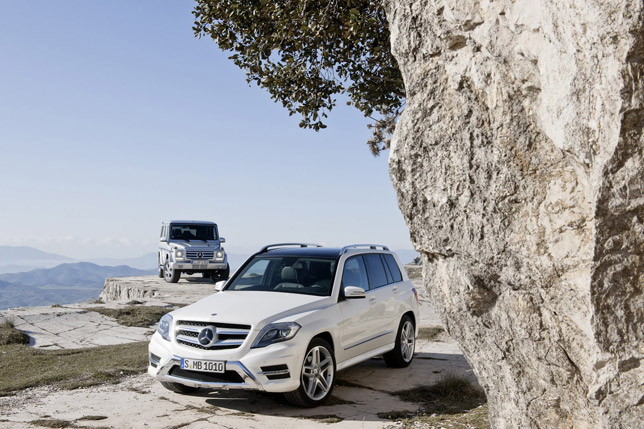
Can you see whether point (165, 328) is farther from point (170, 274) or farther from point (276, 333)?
point (170, 274)

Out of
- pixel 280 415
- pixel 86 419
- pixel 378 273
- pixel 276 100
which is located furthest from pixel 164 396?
pixel 276 100

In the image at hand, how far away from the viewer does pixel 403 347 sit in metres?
8.61

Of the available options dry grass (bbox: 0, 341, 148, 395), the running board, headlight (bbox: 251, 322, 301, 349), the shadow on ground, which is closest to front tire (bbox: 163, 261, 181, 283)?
dry grass (bbox: 0, 341, 148, 395)

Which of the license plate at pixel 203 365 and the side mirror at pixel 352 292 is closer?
the license plate at pixel 203 365

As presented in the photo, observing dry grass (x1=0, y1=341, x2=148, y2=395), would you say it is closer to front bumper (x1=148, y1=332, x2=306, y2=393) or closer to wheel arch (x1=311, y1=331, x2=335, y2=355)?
front bumper (x1=148, y1=332, x2=306, y2=393)

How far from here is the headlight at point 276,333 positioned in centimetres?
620

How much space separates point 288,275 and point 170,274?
52.0 feet

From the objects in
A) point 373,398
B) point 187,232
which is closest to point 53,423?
point 373,398

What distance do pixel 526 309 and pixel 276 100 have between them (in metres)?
6.68

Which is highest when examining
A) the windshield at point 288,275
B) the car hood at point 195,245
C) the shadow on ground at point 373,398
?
the car hood at point 195,245

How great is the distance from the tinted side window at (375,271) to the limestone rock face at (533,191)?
142 inches

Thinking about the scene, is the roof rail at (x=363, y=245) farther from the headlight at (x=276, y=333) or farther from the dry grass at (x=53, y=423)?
the dry grass at (x=53, y=423)

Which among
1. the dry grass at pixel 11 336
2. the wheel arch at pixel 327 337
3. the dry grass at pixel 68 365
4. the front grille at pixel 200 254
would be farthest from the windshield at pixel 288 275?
the front grille at pixel 200 254

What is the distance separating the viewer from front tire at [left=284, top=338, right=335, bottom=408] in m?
6.30
